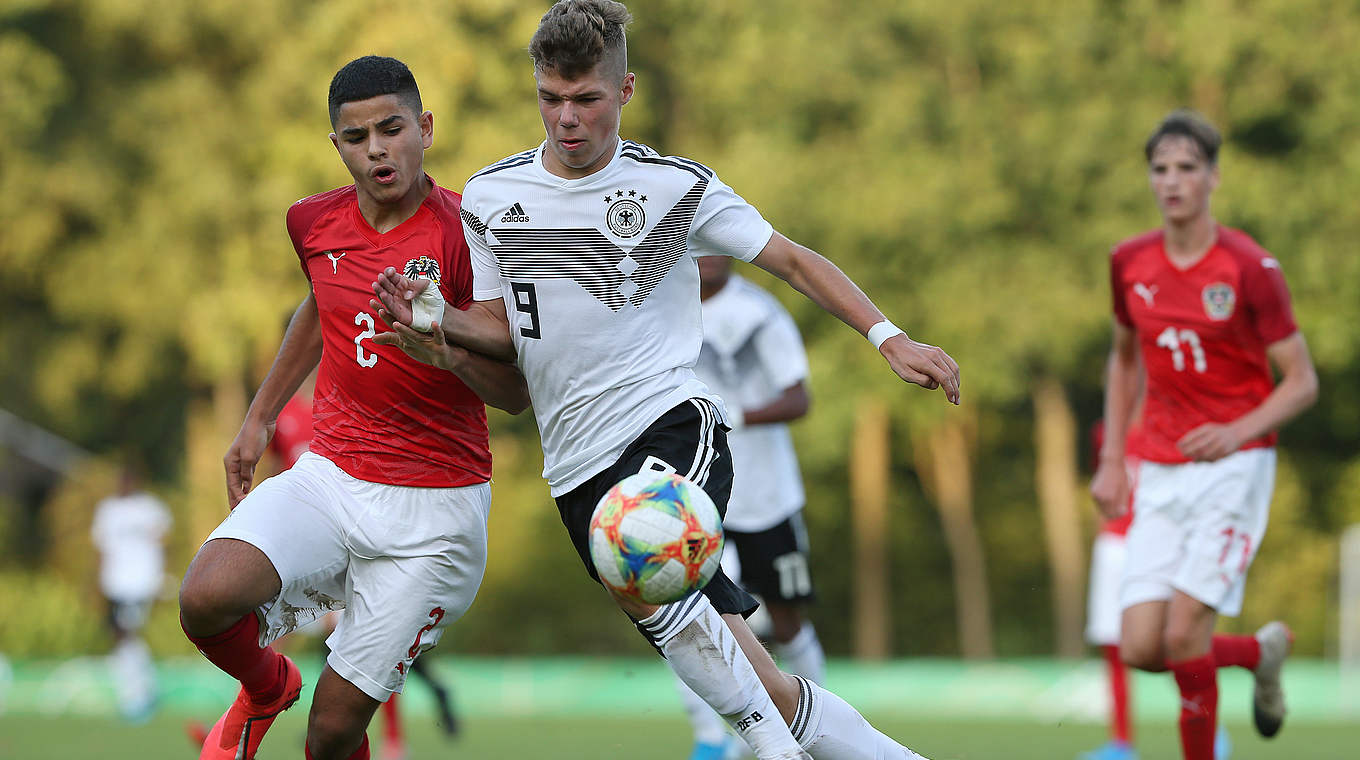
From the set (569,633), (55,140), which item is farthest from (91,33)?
(569,633)

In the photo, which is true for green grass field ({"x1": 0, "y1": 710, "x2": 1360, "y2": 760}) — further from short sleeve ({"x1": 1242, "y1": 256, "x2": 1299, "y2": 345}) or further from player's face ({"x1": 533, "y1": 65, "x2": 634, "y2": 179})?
player's face ({"x1": 533, "y1": 65, "x2": 634, "y2": 179})

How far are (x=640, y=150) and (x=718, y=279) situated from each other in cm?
314

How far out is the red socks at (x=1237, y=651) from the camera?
7090mm

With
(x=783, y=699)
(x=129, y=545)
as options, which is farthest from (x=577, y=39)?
(x=129, y=545)

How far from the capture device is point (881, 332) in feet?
15.6

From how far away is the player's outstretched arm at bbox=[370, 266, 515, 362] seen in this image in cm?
472

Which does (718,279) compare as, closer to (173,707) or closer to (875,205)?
(173,707)

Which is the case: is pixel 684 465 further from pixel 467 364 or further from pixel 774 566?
pixel 774 566

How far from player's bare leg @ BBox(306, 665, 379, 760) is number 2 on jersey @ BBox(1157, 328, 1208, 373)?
143 inches

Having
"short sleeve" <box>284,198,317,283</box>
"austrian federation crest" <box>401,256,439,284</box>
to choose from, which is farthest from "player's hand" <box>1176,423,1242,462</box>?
"short sleeve" <box>284,198,317,283</box>

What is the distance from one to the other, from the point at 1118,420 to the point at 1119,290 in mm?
589

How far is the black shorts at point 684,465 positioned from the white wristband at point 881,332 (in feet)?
1.91

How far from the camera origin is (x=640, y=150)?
4.98 m

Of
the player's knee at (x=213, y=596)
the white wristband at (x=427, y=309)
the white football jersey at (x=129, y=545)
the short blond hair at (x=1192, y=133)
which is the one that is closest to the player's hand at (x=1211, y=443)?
the short blond hair at (x=1192, y=133)
